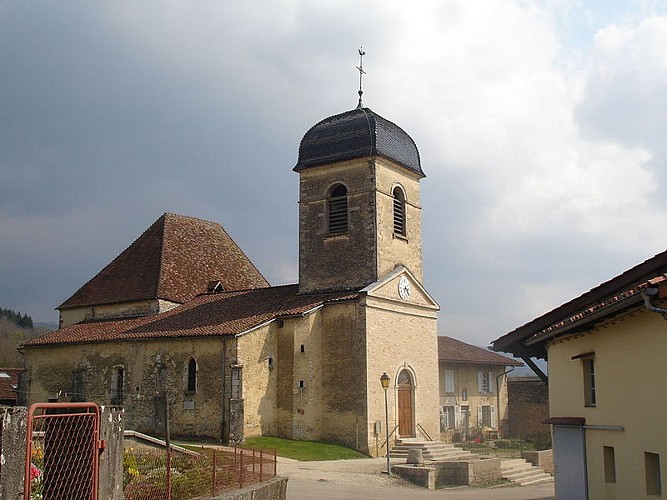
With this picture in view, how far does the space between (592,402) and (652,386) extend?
99.2 inches

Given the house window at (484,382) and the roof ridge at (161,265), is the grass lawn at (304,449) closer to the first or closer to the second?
the roof ridge at (161,265)

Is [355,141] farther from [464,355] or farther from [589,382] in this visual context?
[589,382]

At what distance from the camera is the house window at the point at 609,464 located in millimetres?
11922

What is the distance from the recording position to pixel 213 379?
90.7 feet

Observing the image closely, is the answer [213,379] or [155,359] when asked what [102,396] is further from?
[213,379]

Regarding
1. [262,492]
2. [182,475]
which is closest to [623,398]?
[262,492]

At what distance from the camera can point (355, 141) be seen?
31.2m

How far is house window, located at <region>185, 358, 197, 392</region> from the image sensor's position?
2834 cm

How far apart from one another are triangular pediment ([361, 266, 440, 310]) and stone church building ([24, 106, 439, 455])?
8 cm

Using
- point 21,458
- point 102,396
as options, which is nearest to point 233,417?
point 102,396

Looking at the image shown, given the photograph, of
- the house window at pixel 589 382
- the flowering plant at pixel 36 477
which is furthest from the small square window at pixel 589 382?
the flowering plant at pixel 36 477

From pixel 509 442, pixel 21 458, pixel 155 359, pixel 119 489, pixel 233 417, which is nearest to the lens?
pixel 21 458

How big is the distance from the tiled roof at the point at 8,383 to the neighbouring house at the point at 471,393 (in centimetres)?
2178

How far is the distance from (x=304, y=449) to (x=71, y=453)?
67.6 feet
